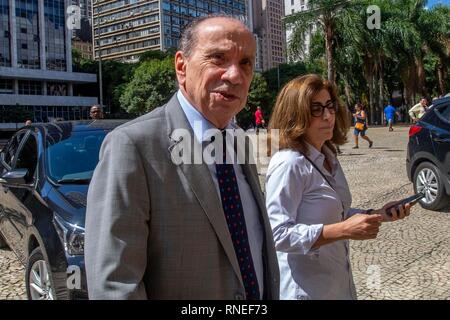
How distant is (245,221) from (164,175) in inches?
13.4

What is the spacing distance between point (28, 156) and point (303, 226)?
331 cm

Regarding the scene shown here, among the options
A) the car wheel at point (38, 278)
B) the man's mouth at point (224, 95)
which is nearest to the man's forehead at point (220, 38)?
the man's mouth at point (224, 95)

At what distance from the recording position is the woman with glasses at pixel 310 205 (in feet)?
6.51

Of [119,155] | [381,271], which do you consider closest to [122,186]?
[119,155]

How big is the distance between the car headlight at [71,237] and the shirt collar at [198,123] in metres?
1.93

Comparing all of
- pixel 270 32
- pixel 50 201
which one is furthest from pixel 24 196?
pixel 270 32

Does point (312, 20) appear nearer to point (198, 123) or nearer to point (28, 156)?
point (28, 156)

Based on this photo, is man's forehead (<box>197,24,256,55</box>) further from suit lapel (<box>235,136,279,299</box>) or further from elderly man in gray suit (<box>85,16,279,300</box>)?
suit lapel (<box>235,136,279,299</box>)

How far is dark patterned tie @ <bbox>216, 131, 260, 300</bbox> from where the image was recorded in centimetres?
144

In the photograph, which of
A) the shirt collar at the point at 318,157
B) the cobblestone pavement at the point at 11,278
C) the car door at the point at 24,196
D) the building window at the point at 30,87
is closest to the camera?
the shirt collar at the point at 318,157

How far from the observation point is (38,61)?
6575 centimetres

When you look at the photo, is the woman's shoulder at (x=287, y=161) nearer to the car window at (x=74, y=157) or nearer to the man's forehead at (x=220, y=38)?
the man's forehead at (x=220, y=38)

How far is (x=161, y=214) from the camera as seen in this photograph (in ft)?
4.27

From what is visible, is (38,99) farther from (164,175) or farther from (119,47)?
(164,175)
